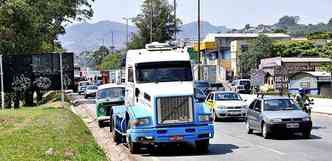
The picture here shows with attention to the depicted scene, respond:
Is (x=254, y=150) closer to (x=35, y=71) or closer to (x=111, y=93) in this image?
(x=111, y=93)

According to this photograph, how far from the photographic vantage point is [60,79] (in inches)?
1893

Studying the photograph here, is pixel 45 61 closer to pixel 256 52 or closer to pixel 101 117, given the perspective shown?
pixel 101 117

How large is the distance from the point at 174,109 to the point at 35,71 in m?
28.4

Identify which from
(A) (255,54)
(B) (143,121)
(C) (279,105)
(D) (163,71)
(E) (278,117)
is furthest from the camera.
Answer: (A) (255,54)

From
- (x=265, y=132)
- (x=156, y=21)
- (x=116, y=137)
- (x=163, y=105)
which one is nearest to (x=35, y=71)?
(x=116, y=137)

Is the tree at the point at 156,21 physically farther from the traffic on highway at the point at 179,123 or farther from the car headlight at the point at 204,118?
the car headlight at the point at 204,118

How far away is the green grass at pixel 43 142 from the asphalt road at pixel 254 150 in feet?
6.59

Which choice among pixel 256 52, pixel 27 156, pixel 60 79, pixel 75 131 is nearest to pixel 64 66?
pixel 60 79

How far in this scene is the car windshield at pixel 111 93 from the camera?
33250 mm

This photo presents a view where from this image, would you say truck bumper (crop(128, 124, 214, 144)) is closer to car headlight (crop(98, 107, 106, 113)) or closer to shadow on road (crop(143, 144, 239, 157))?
shadow on road (crop(143, 144, 239, 157))

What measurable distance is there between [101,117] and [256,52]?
8464cm

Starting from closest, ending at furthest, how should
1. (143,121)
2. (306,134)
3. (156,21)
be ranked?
(143,121), (306,134), (156,21)

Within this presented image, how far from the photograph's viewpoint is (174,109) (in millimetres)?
20297

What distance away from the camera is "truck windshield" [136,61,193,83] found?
2139 centimetres
